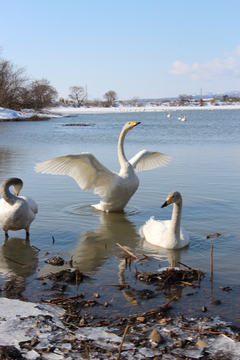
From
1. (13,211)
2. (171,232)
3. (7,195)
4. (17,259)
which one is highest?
(7,195)

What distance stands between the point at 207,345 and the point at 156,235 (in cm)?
271

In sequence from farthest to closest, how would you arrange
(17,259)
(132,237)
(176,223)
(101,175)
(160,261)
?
(101,175) → (132,237) → (176,223) → (17,259) → (160,261)

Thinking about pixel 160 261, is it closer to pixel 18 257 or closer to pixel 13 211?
pixel 18 257

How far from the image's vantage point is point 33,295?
3.96 meters

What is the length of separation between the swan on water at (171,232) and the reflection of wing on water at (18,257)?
1.75m

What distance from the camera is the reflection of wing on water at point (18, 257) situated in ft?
15.5

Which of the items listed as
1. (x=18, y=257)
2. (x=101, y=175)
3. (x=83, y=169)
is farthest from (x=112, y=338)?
(x=83, y=169)

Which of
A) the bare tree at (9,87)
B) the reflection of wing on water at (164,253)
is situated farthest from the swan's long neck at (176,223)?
the bare tree at (9,87)

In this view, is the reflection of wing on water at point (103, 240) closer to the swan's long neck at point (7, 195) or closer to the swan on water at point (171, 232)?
the swan on water at point (171, 232)

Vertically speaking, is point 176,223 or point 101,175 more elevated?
point 101,175

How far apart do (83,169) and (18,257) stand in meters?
2.69

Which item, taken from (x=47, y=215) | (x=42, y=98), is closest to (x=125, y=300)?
(x=47, y=215)

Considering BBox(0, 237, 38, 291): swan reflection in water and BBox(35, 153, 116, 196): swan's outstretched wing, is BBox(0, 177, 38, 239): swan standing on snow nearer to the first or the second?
BBox(0, 237, 38, 291): swan reflection in water

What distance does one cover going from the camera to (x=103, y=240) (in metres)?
6.06
